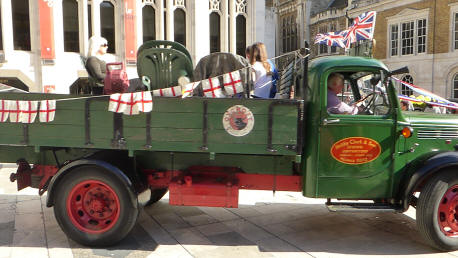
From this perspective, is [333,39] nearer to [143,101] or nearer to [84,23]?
[143,101]

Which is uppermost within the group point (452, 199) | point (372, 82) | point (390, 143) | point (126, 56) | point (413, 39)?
point (413, 39)

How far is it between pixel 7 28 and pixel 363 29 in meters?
12.4

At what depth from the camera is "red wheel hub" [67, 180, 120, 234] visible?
445cm

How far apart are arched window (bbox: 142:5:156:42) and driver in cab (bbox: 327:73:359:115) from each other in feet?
46.2

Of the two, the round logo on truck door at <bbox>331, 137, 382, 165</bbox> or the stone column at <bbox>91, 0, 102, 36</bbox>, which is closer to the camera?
the round logo on truck door at <bbox>331, 137, 382, 165</bbox>

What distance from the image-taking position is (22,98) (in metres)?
4.30

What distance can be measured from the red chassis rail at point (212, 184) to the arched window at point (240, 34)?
1560cm

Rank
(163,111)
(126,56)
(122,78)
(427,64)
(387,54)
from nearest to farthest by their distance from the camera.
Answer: (163,111) < (122,78) < (126,56) < (427,64) < (387,54)

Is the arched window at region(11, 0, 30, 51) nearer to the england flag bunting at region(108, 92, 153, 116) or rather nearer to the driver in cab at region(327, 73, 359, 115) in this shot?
the england flag bunting at region(108, 92, 153, 116)

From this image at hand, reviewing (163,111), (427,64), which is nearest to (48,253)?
(163,111)

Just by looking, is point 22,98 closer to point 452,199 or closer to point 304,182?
point 304,182

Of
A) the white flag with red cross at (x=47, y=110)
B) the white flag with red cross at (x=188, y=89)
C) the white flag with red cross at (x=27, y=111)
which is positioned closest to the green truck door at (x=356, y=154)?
the white flag with red cross at (x=188, y=89)

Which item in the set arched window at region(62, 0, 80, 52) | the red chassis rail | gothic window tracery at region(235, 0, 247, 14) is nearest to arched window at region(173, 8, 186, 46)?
gothic window tracery at region(235, 0, 247, 14)

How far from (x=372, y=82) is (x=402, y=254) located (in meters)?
1.92
